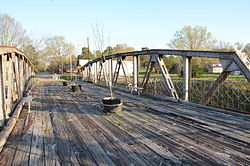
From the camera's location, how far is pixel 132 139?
3783mm

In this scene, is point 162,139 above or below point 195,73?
below

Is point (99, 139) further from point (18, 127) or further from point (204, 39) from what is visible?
point (204, 39)

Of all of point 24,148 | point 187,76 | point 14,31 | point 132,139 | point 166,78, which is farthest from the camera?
point 14,31

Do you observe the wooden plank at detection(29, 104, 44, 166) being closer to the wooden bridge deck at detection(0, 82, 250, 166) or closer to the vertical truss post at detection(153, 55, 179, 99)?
the wooden bridge deck at detection(0, 82, 250, 166)

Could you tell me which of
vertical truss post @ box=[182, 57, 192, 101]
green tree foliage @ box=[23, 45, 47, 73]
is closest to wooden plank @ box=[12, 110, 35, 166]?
vertical truss post @ box=[182, 57, 192, 101]

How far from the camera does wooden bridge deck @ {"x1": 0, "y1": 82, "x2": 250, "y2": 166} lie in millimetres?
2953

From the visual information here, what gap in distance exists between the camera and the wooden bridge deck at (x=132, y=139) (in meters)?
Answer: 2.95

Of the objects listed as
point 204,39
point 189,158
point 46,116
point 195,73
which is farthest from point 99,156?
point 204,39

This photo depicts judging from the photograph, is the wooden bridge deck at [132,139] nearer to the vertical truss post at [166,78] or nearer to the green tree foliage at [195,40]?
the vertical truss post at [166,78]

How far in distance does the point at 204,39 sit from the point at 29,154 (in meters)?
32.8

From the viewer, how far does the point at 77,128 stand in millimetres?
4609

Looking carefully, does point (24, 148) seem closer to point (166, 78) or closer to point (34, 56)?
point (166, 78)

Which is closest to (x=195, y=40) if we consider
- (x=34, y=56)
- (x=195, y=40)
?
(x=195, y=40)

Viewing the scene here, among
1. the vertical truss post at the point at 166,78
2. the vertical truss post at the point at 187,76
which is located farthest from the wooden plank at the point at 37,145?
the vertical truss post at the point at 187,76
